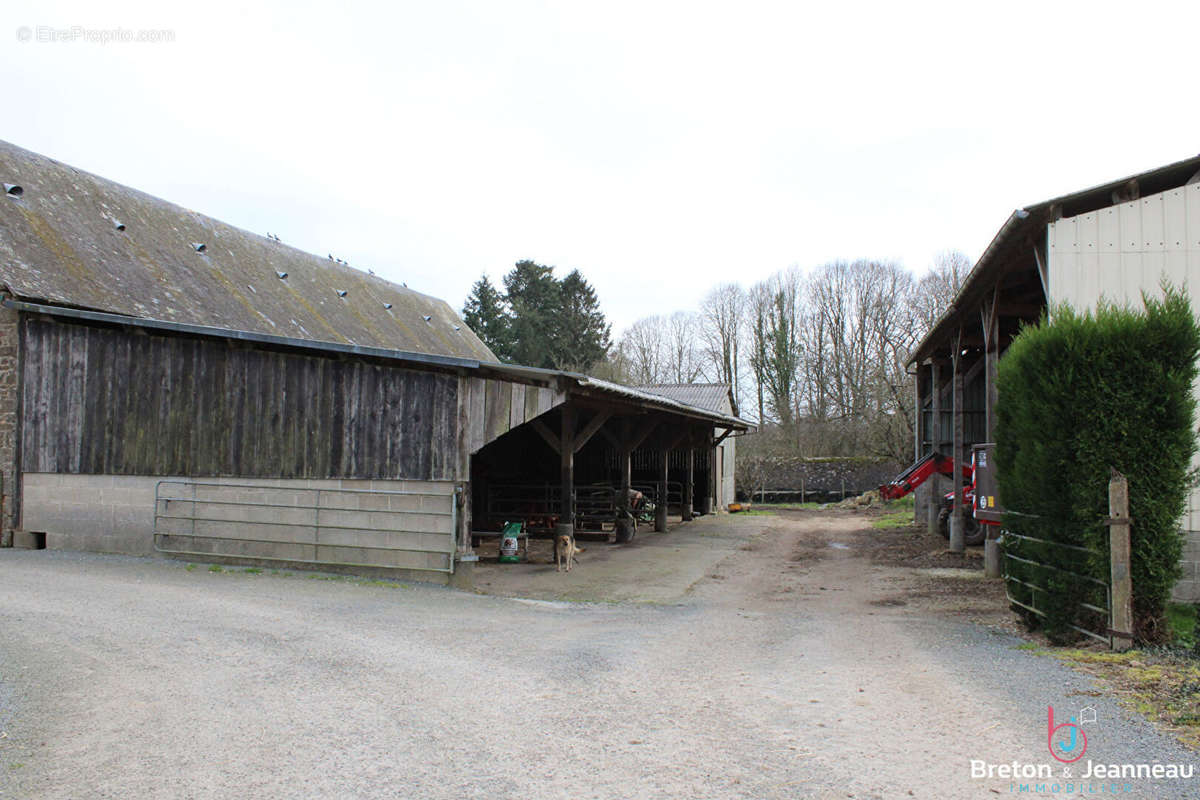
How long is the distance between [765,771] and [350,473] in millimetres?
7828

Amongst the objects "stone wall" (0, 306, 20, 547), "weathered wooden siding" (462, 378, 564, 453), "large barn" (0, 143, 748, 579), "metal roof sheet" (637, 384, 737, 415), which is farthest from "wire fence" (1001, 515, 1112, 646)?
"metal roof sheet" (637, 384, 737, 415)

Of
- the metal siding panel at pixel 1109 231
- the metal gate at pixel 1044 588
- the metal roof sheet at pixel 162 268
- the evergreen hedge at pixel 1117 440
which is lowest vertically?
the metal gate at pixel 1044 588

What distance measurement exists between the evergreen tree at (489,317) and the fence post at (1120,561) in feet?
129

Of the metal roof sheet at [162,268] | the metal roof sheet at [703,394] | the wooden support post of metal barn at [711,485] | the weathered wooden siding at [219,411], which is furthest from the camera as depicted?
the metal roof sheet at [703,394]

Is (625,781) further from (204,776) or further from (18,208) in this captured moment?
(18,208)

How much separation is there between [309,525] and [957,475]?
10683 millimetres

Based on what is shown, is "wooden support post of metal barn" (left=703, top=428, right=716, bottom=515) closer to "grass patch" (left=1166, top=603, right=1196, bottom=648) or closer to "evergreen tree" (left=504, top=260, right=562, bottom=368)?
"grass patch" (left=1166, top=603, right=1196, bottom=648)

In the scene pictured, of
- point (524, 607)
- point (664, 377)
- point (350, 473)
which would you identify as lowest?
point (524, 607)

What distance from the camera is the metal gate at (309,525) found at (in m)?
10.2

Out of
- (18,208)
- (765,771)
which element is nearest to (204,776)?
(765,771)

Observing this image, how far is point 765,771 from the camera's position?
12.6 feet

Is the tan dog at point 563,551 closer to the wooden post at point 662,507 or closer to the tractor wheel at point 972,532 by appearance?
the wooden post at point 662,507

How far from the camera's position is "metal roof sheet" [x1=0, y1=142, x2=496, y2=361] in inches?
572

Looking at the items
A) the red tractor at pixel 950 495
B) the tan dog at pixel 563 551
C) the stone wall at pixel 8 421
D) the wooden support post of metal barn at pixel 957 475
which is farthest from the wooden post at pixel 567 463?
the stone wall at pixel 8 421
